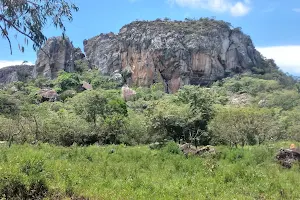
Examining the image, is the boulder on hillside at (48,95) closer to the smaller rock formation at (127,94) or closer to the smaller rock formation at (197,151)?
the smaller rock formation at (127,94)

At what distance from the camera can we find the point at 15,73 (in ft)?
317

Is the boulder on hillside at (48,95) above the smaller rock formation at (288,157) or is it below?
above

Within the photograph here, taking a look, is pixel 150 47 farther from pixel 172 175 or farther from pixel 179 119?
pixel 172 175

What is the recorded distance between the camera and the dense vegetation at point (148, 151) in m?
8.90

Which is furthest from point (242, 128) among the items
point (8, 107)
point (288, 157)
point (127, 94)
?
point (127, 94)

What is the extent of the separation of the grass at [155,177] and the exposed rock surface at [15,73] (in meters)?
84.1

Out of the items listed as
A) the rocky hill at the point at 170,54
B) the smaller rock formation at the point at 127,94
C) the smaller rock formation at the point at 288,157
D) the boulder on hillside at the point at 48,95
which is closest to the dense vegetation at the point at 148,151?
the smaller rock formation at the point at 288,157

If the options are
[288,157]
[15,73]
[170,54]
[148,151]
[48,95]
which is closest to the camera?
[288,157]

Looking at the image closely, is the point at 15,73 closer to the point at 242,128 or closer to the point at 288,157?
the point at 242,128

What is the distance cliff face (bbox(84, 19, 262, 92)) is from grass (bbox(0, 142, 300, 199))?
66.4m

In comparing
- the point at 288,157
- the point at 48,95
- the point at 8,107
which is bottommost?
the point at 288,157

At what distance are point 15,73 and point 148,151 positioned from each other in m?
87.3

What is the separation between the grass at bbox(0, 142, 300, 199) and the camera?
8.22 meters

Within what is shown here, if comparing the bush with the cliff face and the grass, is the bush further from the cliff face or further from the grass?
the cliff face
